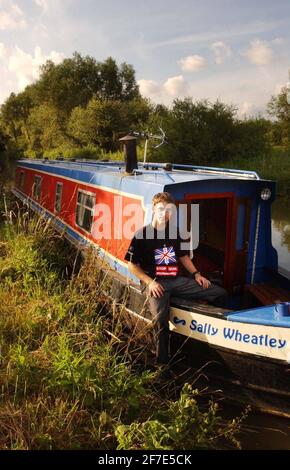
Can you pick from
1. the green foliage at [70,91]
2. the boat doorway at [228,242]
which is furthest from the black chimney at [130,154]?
the green foliage at [70,91]

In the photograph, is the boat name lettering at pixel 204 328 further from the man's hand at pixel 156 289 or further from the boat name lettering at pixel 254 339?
the man's hand at pixel 156 289

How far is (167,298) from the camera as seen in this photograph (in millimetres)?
3943

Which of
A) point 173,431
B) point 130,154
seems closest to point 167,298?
point 173,431

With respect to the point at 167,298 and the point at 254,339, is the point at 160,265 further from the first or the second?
the point at 254,339

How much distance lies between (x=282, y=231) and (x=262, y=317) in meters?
8.61

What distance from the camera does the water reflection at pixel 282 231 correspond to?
9398mm

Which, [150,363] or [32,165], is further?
[32,165]

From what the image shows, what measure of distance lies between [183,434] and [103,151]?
935 inches

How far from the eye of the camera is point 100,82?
34.5 m

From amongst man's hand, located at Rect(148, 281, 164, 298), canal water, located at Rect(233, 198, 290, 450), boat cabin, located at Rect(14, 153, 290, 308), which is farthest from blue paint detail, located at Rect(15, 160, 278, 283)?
canal water, located at Rect(233, 198, 290, 450)

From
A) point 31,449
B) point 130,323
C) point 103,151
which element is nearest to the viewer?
point 31,449

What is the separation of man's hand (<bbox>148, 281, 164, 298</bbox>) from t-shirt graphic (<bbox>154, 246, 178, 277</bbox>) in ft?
0.57
